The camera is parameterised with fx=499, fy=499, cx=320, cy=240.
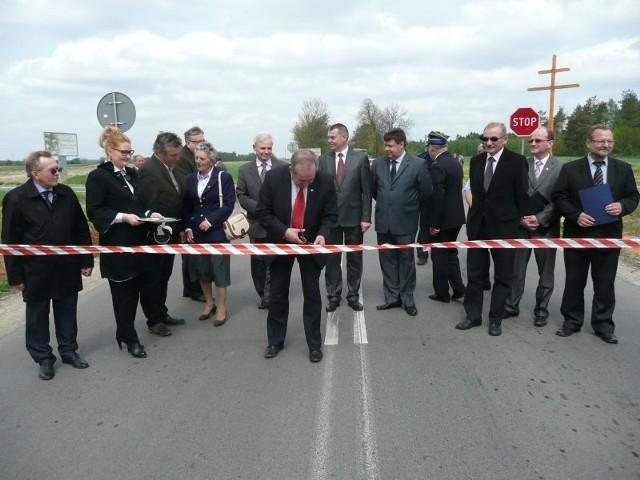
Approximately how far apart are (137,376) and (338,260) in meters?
2.80

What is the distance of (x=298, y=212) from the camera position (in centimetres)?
470

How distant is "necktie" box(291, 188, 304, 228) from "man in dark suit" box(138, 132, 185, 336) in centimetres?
144

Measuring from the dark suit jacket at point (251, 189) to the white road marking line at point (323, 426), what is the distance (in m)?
2.31

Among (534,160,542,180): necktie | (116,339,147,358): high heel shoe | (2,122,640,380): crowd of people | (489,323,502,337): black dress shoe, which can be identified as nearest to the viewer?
(2,122,640,380): crowd of people

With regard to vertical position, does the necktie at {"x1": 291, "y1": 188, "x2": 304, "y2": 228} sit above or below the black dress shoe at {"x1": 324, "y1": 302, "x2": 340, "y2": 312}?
above

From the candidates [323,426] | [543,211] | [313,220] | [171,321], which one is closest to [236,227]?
[171,321]

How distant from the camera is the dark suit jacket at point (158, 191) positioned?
509cm

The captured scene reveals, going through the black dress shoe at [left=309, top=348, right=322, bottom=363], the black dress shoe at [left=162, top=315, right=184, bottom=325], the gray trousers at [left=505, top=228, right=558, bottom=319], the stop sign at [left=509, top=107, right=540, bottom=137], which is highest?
the stop sign at [left=509, top=107, right=540, bottom=137]

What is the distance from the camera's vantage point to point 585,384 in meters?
4.08

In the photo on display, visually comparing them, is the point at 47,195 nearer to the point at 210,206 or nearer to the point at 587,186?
the point at 210,206

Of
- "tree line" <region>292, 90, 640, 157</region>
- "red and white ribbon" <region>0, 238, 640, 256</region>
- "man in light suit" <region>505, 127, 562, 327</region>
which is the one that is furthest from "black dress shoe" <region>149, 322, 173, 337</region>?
"tree line" <region>292, 90, 640, 157</region>

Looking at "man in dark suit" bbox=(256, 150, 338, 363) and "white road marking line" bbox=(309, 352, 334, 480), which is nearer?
"white road marking line" bbox=(309, 352, 334, 480)

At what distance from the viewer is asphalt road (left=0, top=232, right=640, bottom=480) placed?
306 cm

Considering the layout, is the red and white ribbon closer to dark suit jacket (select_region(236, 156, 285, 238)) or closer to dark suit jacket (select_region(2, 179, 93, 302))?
dark suit jacket (select_region(2, 179, 93, 302))
